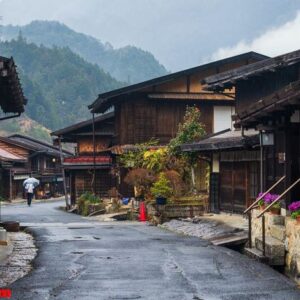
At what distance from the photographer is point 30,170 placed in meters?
67.6

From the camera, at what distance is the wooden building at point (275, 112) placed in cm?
1375

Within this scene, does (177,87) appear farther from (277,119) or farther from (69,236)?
(277,119)

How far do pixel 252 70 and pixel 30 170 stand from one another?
47972 millimetres

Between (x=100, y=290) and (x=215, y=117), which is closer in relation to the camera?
(x=100, y=290)

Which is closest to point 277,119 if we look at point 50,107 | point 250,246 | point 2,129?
point 250,246

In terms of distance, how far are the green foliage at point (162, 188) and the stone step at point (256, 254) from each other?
12.6 meters

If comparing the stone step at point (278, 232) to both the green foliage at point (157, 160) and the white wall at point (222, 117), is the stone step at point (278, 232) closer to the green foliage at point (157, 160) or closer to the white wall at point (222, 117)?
the green foliage at point (157, 160)

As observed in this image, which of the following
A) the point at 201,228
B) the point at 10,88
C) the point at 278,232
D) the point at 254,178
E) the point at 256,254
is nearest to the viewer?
the point at 278,232

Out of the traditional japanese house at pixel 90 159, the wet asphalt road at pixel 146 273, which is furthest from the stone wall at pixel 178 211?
the traditional japanese house at pixel 90 159

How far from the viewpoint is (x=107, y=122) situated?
46.9m

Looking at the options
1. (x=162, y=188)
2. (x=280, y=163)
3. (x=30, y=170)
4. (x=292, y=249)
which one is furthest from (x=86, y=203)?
(x=30, y=170)

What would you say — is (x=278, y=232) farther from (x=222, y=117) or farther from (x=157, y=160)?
(x=222, y=117)

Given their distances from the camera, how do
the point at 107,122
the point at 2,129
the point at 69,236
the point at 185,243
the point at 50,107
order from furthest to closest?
the point at 50,107 < the point at 2,129 < the point at 107,122 < the point at 69,236 < the point at 185,243

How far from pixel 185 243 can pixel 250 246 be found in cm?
293
